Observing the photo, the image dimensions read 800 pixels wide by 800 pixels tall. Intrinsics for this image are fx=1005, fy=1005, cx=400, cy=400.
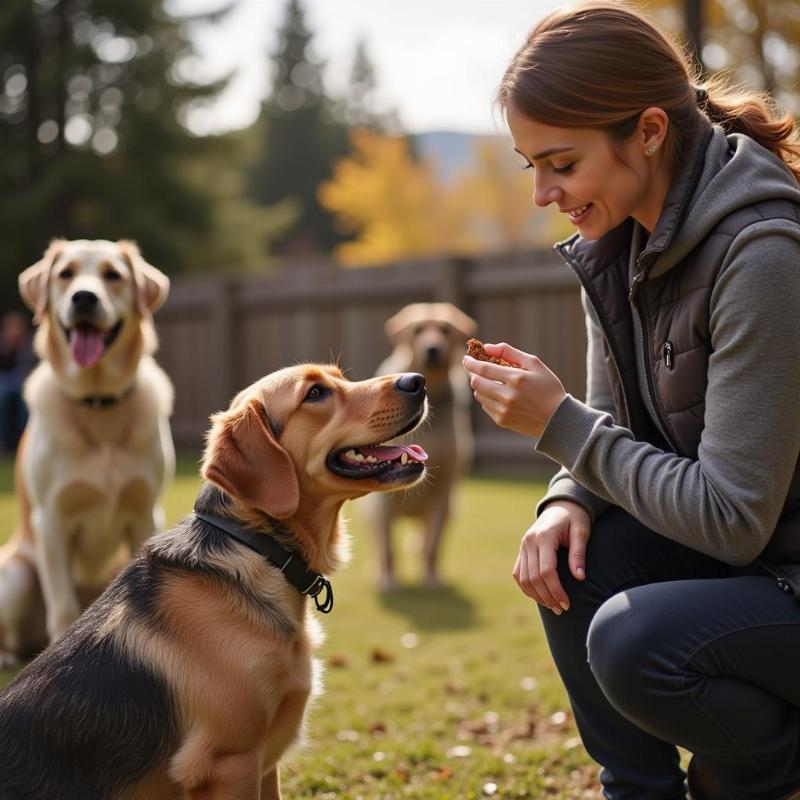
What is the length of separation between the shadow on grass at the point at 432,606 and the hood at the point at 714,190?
12.9 feet

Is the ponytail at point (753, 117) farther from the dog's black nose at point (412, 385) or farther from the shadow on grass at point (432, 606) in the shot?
the shadow on grass at point (432, 606)

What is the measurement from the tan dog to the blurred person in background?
12.0 meters

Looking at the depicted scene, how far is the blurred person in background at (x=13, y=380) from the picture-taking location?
16750 millimetres

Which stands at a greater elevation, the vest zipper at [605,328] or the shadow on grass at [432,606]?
the vest zipper at [605,328]

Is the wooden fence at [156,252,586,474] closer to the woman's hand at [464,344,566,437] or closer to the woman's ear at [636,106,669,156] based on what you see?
the woman's hand at [464,344,566,437]

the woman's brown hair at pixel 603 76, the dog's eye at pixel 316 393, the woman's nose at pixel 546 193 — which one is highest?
the woman's brown hair at pixel 603 76

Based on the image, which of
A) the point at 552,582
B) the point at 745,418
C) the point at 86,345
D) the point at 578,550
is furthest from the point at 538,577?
the point at 86,345

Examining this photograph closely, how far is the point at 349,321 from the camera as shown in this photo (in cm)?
1470

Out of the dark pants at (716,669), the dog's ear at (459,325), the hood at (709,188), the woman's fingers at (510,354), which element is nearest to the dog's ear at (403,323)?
the dog's ear at (459,325)

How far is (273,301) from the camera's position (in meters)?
15.9

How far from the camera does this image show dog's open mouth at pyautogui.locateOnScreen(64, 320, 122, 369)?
5121mm

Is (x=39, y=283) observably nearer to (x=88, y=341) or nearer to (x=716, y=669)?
(x=88, y=341)

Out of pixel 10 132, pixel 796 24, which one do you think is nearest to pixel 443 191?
pixel 10 132

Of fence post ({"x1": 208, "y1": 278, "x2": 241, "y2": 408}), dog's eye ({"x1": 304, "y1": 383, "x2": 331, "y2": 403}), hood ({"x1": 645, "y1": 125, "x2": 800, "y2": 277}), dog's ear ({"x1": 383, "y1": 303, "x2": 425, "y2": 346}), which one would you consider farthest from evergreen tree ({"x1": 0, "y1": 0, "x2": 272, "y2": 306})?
hood ({"x1": 645, "y1": 125, "x2": 800, "y2": 277})
